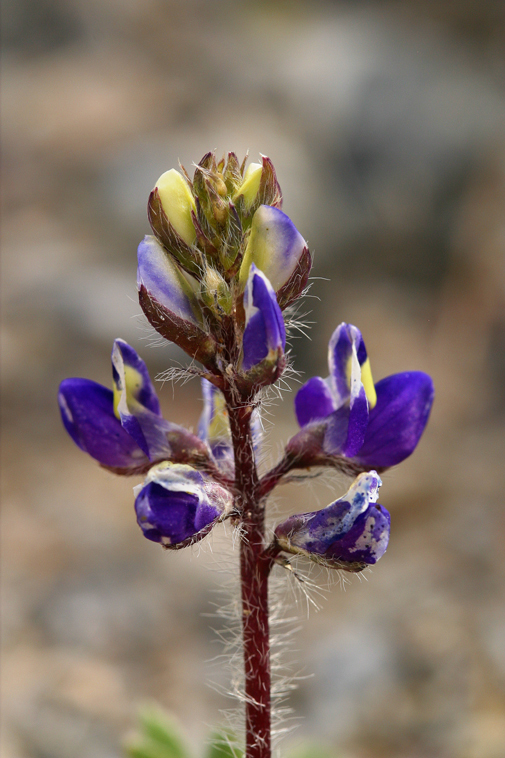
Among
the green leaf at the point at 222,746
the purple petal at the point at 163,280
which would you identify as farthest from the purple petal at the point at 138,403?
the green leaf at the point at 222,746

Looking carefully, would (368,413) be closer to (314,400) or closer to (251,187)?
(314,400)

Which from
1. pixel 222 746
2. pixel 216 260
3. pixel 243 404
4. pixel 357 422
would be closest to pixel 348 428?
pixel 357 422

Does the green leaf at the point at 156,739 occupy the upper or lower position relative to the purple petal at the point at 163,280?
lower

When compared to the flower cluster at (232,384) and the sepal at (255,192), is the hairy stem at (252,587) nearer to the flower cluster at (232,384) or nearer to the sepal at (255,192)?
the flower cluster at (232,384)

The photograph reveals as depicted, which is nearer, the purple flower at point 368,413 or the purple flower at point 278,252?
the purple flower at point 278,252

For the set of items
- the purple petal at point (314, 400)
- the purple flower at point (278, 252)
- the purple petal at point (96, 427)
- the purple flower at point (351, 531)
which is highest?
the purple flower at point (278, 252)

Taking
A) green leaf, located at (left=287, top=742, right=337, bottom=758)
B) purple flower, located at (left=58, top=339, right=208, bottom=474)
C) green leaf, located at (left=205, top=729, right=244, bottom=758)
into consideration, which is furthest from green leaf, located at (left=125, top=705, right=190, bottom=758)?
purple flower, located at (left=58, top=339, right=208, bottom=474)

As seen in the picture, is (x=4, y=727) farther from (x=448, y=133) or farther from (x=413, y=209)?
(x=448, y=133)
